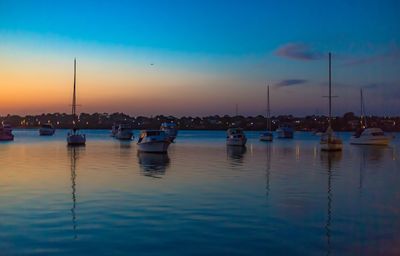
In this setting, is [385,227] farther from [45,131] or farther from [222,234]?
[45,131]

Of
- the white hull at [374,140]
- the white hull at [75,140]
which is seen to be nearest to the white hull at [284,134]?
the white hull at [374,140]

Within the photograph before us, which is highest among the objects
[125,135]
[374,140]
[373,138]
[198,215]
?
[373,138]

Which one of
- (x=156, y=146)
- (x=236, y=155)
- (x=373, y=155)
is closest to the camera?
(x=236, y=155)

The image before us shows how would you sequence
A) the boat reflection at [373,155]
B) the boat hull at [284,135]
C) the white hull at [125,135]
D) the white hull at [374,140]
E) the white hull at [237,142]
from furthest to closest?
the boat hull at [284,135] → the white hull at [125,135] → the white hull at [374,140] → the white hull at [237,142] → the boat reflection at [373,155]

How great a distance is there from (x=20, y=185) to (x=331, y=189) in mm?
16113

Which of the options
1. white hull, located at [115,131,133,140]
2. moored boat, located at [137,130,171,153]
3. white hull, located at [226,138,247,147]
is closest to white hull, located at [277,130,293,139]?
white hull, located at [115,131,133,140]

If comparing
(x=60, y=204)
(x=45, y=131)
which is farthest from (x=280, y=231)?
(x=45, y=131)

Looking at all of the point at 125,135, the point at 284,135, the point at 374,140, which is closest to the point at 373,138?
the point at 374,140

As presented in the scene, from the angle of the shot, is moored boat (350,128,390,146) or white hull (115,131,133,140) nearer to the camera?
moored boat (350,128,390,146)

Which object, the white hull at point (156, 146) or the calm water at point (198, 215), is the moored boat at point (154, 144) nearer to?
the white hull at point (156, 146)

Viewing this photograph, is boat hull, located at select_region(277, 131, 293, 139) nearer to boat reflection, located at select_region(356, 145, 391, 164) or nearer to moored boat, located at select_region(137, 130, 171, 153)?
boat reflection, located at select_region(356, 145, 391, 164)

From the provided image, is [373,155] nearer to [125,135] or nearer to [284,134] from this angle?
[125,135]

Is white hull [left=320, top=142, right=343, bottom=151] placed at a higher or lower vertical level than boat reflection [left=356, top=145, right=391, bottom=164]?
higher

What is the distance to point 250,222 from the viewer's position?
A: 1542 cm
